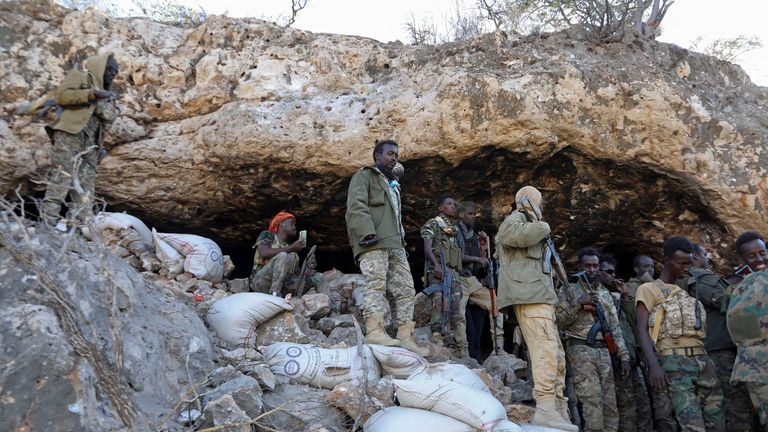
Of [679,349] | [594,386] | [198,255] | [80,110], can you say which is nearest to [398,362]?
[594,386]

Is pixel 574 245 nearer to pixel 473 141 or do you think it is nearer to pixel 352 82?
pixel 473 141

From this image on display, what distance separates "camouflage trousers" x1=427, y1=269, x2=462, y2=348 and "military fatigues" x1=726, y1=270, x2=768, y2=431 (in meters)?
2.30

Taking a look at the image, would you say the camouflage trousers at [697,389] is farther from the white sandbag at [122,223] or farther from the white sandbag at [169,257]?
the white sandbag at [122,223]

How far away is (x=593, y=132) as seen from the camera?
5828mm

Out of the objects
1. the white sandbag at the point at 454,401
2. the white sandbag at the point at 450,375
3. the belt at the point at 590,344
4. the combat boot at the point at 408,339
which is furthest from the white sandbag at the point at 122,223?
the belt at the point at 590,344

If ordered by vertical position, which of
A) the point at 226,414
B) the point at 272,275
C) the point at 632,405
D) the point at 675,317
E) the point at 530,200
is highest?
the point at 530,200

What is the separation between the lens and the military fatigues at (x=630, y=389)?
5.03 m

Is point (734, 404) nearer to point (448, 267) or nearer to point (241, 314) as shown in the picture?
point (448, 267)

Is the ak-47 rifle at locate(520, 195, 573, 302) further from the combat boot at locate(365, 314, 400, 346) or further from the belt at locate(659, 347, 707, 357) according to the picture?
the combat boot at locate(365, 314, 400, 346)

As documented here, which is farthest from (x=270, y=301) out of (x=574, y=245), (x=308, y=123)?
Answer: (x=574, y=245)

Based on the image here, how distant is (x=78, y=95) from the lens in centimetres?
485

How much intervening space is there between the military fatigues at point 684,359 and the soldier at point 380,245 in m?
1.64

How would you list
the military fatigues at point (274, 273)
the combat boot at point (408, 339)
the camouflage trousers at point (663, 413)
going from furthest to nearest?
the military fatigues at point (274, 273) < the camouflage trousers at point (663, 413) < the combat boot at point (408, 339)

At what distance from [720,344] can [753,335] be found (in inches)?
34.3
